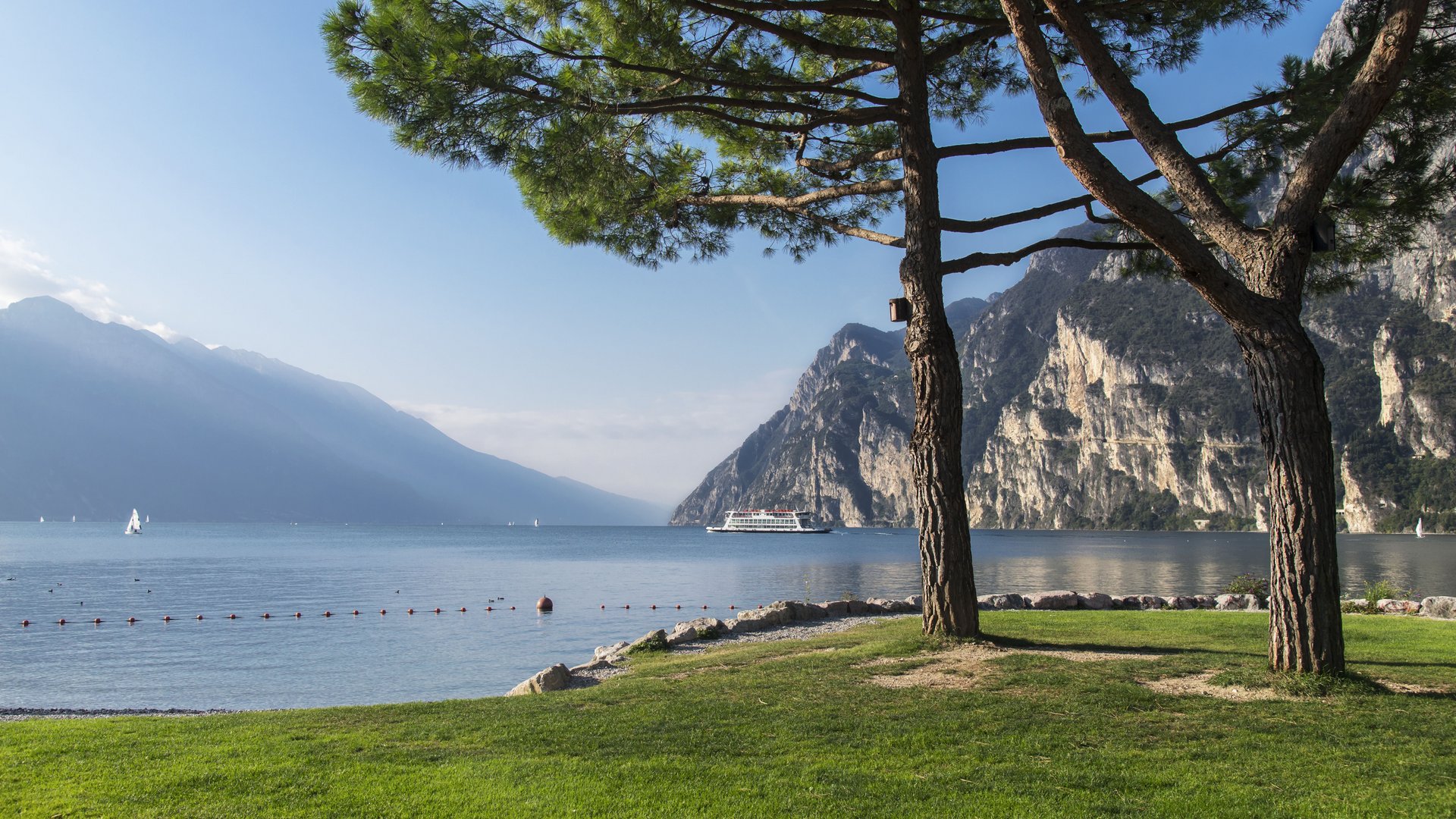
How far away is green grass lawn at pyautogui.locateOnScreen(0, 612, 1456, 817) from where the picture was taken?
4.23m

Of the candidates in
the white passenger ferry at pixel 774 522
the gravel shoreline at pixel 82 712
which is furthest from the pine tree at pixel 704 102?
the white passenger ferry at pixel 774 522

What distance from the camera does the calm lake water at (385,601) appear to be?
1508 cm

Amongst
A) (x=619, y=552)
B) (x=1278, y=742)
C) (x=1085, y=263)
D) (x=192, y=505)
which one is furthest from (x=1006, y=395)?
(x=1278, y=742)

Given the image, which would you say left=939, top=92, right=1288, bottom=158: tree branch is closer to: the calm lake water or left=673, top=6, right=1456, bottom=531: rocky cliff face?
the calm lake water

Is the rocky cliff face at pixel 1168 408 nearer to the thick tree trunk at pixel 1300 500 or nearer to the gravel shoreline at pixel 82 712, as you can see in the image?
the gravel shoreline at pixel 82 712

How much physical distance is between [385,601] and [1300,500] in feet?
93.3

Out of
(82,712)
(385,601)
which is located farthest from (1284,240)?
(385,601)

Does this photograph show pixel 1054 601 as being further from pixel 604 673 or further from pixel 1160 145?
pixel 1160 145

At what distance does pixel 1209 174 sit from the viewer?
35.2ft

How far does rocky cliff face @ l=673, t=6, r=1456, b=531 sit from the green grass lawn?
76251 mm

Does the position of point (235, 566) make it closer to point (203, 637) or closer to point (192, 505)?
point (203, 637)

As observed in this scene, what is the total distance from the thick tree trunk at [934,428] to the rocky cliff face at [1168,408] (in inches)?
2901

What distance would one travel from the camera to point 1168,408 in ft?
463

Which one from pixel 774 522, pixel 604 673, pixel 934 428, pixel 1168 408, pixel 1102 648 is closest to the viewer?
pixel 934 428
